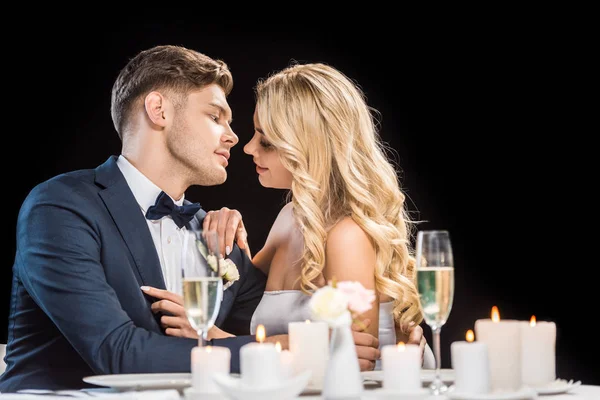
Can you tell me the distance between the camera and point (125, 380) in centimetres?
208

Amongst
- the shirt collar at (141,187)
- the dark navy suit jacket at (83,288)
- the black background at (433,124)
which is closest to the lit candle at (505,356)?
the dark navy suit jacket at (83,288)

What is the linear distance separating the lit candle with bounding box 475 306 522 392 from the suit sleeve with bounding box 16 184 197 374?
3.54 ft

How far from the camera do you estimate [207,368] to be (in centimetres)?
185

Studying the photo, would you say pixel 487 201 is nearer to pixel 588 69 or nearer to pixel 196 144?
pixel 588 69

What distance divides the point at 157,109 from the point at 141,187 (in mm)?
407

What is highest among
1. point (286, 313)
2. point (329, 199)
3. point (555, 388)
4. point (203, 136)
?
point (203, 136)

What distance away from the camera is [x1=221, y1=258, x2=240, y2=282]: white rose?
134 inches

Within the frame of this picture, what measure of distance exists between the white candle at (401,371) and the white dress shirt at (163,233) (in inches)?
66.0

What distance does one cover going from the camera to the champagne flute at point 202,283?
1929 mm

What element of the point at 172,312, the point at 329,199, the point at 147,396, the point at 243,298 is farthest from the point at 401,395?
the point at 243,298

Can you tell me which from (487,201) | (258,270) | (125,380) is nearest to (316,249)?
(258,270)

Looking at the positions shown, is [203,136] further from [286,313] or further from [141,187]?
[286,313]

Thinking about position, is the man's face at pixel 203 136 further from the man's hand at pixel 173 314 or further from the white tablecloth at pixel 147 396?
the white tablecloth at pixel 147 396

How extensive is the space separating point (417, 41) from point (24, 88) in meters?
2.33
